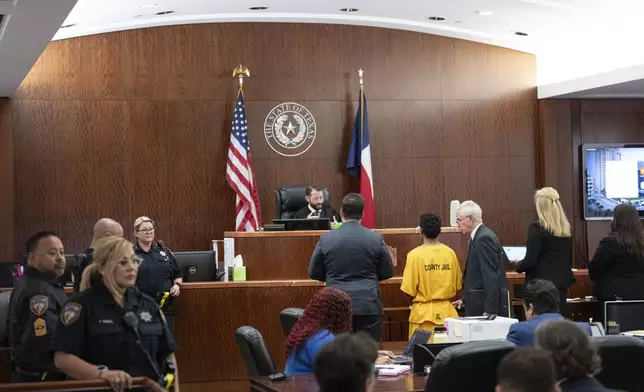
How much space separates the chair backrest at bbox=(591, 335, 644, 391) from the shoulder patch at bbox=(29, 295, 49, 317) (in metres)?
2.50

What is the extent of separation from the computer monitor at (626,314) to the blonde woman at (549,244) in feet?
3.15

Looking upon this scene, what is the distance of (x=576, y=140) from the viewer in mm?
12273

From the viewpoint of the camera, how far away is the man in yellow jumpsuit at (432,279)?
22.4 feet

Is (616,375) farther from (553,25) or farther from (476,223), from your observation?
(553,25)

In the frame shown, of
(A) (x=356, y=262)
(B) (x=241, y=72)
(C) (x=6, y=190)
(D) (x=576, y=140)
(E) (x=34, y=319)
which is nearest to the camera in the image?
(E) (x=34, y=319)

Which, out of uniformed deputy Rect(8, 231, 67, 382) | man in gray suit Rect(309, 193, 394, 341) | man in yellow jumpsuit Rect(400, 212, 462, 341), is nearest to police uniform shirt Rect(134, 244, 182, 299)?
man in gray suit Rect(309, 193, 394, 341)

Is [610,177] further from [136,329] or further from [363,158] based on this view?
[136,329]

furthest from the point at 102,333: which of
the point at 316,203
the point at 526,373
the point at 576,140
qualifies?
the point at 576,140

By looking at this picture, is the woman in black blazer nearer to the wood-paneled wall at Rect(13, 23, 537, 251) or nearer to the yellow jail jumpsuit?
the yellow jail jumpsuit

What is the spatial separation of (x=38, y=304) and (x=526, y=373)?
257 cm

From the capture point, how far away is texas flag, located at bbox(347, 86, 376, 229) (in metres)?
11.6

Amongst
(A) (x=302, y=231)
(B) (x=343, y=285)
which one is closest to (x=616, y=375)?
(B) (x=343, y=285)

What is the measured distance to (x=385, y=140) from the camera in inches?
480

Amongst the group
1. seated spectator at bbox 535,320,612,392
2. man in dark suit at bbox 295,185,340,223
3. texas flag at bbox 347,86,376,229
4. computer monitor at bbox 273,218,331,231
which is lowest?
seated spectator at bbox 535,320,612,392
